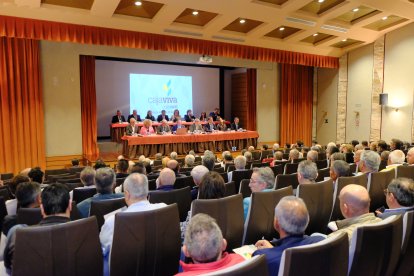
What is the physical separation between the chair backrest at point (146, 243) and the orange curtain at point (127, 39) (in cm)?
674

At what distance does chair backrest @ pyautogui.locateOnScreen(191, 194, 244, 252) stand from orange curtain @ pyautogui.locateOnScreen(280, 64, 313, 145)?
11046 millimetres

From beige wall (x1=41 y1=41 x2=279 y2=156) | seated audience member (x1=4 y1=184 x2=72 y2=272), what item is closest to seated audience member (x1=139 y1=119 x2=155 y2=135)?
beige wall (x1=41 y1=41 x2=279 y2=156)

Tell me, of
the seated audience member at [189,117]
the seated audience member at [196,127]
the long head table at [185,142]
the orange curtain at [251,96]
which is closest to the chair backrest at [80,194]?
the long head table at [185,142]

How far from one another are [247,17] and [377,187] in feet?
21.3

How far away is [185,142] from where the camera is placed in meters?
10.0

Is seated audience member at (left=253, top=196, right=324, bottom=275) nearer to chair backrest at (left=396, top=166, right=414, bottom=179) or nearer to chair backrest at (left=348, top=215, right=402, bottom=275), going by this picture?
chair backrest at (left=348, top=215, right=402, bottom=275)

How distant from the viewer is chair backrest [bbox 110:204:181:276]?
2.06 meters

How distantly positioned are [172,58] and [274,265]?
10124mm

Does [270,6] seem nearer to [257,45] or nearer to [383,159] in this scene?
[257,45]

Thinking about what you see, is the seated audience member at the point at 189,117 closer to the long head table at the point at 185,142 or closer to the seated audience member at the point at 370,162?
the long head table at the point at 185,142

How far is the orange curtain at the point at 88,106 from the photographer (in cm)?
970

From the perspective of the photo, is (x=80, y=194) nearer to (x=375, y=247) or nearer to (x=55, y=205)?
(x=55, y=205)

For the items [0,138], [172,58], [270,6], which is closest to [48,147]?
[0,138]

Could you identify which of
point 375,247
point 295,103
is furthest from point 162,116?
point 375,247
